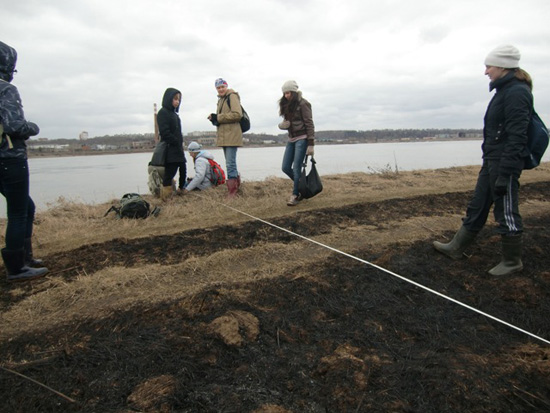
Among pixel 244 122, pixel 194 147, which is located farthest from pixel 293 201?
pixel 194 147

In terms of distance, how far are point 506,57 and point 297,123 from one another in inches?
126

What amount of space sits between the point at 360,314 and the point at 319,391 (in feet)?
2.90

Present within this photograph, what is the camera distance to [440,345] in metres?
2.28

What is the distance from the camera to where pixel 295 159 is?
6059 millimetres

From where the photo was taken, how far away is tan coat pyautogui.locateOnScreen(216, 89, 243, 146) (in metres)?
6.36

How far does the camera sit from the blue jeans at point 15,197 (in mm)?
3145

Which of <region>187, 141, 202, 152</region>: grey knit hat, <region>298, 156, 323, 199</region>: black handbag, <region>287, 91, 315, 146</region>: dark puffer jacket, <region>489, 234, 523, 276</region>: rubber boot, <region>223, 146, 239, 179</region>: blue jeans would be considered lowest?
<region>489, 234, 523, 276</region>: rubber boot

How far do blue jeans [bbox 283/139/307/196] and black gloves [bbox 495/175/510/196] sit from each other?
323 cm

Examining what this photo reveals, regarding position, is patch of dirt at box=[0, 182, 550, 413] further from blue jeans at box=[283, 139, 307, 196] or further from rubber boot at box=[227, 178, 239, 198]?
rubber boot at box=[227, 178, 239, 198]

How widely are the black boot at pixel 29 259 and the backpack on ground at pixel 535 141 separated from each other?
4821 mm

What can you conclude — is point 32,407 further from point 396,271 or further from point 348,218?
point 348,218

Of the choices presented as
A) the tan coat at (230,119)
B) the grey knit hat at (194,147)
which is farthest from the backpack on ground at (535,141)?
the grey knit hat at (194,147)

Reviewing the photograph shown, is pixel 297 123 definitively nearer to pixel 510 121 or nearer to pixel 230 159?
pixel 230 159

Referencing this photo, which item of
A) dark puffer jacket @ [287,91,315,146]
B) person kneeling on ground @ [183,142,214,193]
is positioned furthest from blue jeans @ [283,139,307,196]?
person kneeling on ground @ [183,142,214,193]
